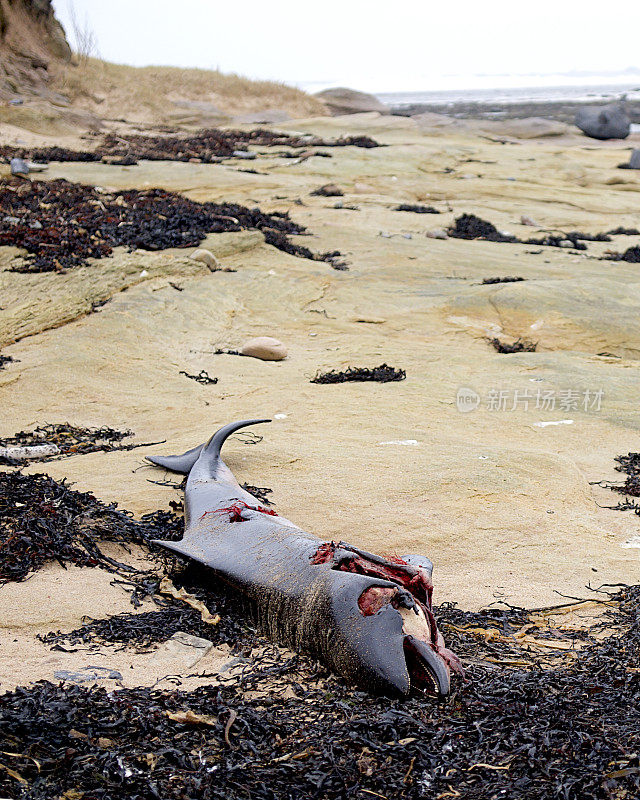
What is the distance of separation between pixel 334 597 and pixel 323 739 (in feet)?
1.85

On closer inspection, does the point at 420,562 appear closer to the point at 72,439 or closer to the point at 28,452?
the point at 28,452

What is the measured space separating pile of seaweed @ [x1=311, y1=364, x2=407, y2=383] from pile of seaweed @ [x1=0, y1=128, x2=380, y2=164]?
1068 cm

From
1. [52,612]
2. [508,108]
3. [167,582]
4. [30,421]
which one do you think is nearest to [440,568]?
[167,582]

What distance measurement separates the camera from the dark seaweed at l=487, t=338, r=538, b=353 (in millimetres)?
8172

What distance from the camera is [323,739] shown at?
253cm

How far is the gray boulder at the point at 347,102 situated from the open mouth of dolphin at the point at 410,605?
37.7 meters

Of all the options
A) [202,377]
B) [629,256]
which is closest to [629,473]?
[202,377]

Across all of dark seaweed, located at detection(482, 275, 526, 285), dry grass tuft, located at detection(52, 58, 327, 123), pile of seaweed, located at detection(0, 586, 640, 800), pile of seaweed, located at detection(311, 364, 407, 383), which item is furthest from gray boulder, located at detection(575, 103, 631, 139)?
pile of seaweed, located at detection(0, 586, 640, 800)

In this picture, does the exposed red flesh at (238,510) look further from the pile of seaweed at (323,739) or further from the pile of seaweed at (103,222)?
the pile of seaweed at (103,222)

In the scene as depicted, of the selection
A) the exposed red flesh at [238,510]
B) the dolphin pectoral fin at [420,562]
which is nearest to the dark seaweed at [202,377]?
the exposed red flesh at [238,510]

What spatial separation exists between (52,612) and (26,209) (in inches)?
316

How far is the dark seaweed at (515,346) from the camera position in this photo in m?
8.17

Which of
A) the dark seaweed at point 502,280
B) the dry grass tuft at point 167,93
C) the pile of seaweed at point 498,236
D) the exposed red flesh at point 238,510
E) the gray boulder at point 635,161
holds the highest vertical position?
the dry grass tuft at point 167,93

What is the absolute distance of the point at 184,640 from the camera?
3.32 metres
